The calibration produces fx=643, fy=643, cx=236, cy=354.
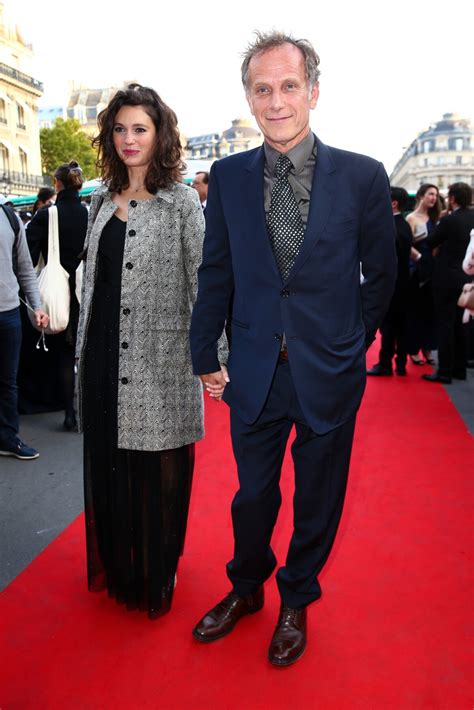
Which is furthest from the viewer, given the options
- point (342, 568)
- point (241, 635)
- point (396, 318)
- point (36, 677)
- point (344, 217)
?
point (396, 318)

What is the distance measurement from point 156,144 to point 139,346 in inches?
31.3

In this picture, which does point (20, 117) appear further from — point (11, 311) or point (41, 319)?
point (41, 319)

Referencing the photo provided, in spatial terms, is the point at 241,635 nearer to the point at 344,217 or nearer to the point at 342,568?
the point at 342,568

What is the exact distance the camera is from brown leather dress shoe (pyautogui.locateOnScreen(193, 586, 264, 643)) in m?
2.45

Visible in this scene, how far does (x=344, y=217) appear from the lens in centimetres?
211

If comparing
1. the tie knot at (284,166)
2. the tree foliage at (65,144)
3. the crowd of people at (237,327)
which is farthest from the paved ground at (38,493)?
the tree foliage at (65,144)

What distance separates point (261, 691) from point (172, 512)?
74cm

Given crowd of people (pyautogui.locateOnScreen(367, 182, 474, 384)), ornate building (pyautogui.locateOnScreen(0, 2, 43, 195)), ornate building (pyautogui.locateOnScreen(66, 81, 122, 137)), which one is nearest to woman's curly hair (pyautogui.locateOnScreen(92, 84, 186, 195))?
crowd of people (pyautogui.locateOnScreen(367, 182, 474, 384))

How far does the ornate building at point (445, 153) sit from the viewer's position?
376ft

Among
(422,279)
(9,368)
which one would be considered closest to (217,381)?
(9,368)

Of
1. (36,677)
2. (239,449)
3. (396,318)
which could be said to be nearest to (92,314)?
(239,449)

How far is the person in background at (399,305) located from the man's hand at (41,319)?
13.4 feet

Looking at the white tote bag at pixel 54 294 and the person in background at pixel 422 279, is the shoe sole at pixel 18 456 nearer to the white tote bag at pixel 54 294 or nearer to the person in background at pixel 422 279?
the white tote bag at pixel 54 294

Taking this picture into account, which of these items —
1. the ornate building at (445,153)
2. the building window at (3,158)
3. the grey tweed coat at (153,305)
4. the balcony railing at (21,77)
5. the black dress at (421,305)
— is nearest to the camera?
the grey tweed coat at (153,305)
